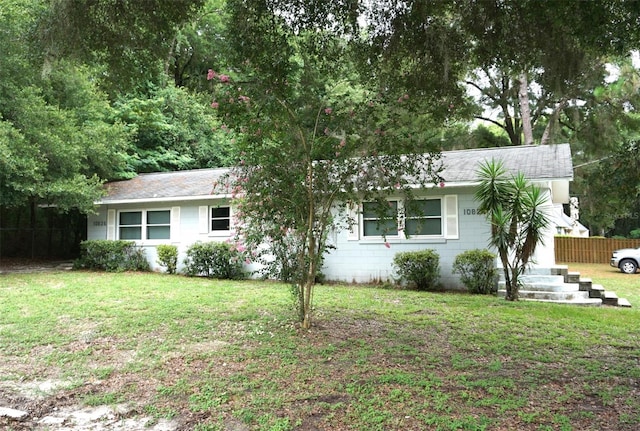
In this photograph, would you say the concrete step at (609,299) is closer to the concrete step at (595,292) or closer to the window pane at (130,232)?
the concrete step at (595,292)

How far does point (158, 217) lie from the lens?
1447 centimetres

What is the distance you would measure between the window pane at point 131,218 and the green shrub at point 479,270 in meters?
10.1

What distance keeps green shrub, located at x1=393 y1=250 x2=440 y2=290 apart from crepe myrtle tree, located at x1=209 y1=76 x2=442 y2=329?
4969 millimetres

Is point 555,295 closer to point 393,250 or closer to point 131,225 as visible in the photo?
point 393,250

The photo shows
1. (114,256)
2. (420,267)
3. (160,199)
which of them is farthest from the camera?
(114,256)

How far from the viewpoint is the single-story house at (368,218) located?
1074cm

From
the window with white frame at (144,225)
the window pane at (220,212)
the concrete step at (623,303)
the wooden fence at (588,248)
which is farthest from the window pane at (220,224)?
the wooden fence at (588,248)

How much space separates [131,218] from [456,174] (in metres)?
10.4

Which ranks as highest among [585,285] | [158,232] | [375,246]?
[158,232]

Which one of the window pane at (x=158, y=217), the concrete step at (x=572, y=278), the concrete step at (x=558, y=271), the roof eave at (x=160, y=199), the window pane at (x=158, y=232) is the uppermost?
the roof eave at (x=160, y=199)

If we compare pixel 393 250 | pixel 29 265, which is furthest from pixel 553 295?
pixel 29 265

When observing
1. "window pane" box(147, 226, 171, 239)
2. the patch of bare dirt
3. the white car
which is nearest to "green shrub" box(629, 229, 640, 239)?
the white car

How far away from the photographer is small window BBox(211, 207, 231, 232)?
1348 cm

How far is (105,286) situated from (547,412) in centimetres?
954
